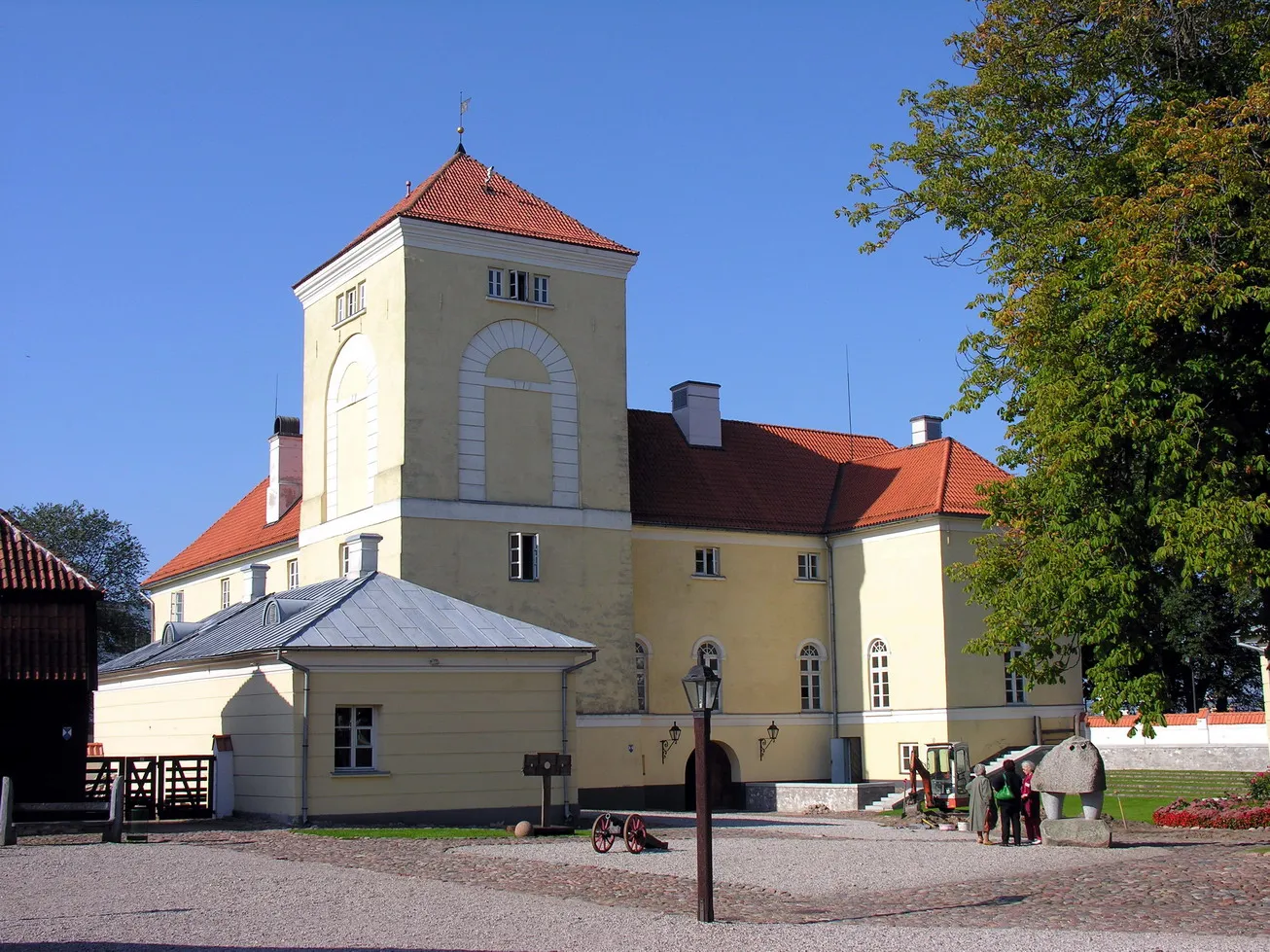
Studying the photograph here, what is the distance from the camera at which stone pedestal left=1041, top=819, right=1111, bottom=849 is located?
20672mm

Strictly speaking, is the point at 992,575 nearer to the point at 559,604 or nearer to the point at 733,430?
the point at 559,604

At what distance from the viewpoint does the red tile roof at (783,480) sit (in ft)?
122

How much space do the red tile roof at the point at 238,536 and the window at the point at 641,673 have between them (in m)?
10.3

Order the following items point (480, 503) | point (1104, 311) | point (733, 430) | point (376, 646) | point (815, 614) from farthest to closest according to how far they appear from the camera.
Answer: point (733, 430), point (815, 614), point (480, 503), point (376, 646), point (1104, 311)

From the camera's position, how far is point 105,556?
268 feet

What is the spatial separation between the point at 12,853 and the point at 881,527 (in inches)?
950

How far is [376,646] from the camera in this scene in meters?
24.5

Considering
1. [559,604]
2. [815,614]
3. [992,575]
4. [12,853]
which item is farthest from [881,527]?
[12,853]

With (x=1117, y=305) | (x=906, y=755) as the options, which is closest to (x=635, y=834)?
(x=1117, y=305)

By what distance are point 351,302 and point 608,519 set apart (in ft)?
27.4

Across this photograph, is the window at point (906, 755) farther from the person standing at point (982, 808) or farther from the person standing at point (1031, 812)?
the person standing at point (1031, 812)

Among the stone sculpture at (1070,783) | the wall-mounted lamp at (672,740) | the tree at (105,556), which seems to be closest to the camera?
the stone sculpture at (1070,783)

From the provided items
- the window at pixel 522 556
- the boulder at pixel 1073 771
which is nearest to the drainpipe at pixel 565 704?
the window at pixel 522 556

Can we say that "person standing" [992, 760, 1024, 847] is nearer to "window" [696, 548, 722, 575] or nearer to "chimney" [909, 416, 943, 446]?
"window" [696, 548, 722, 575]
